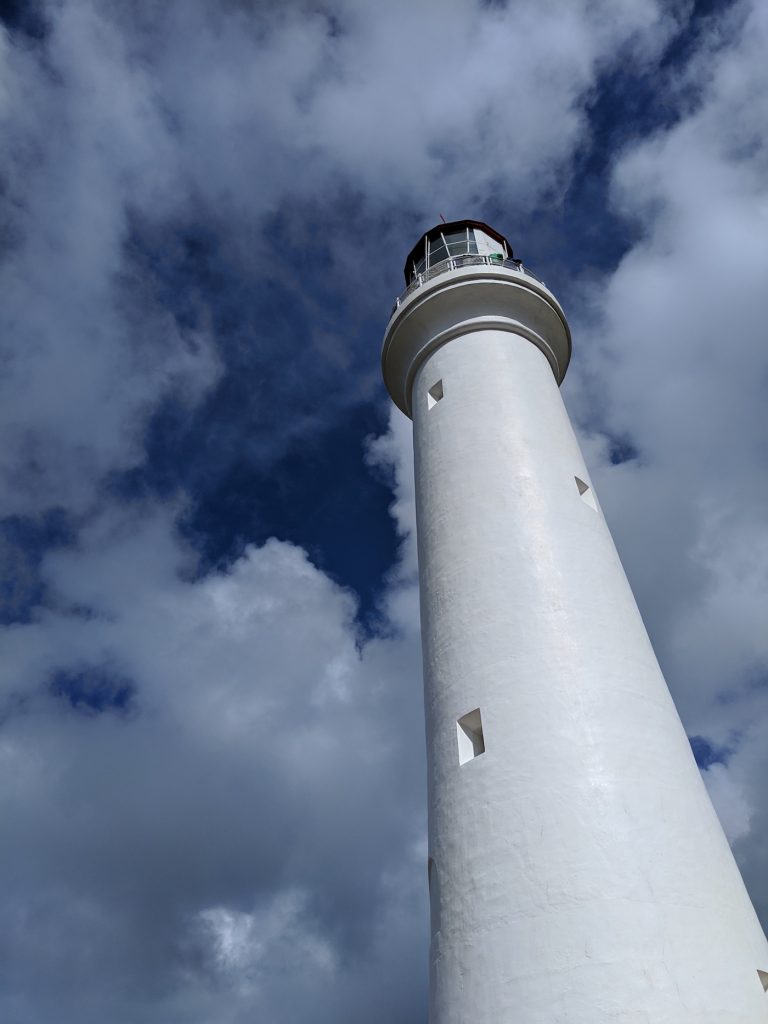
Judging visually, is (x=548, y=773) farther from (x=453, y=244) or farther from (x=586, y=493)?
(x=453, y=244)

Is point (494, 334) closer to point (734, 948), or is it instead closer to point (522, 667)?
point (522, 667)

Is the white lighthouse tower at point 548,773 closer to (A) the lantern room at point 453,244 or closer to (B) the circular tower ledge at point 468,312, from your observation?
(B) the circular tower ledge at point 468,312

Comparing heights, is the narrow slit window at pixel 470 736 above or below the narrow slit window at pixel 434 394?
below

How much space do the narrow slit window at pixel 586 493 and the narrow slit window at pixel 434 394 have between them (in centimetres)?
281

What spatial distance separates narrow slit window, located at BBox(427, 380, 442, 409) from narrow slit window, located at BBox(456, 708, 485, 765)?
5.84m

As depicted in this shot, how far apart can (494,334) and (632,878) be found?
9102 millimetres

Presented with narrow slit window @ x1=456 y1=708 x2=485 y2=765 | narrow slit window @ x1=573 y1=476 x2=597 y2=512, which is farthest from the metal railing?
narrow slit window @ x1=456 y1=708 x2=485 y2=765

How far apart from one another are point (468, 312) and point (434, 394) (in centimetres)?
178

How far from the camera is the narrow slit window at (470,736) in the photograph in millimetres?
8938

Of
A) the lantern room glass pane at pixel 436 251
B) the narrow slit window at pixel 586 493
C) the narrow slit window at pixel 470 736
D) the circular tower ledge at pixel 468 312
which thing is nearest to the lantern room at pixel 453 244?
the lantern room glass pane at pixel 436 251

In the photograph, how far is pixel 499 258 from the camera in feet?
51.0

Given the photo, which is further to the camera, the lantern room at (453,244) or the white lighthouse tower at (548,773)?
the lantern room at (453,244)

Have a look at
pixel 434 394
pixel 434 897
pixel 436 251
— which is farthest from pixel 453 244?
pixel 434 897

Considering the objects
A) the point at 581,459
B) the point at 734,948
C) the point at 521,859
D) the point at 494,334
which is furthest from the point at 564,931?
the point at 494,334
